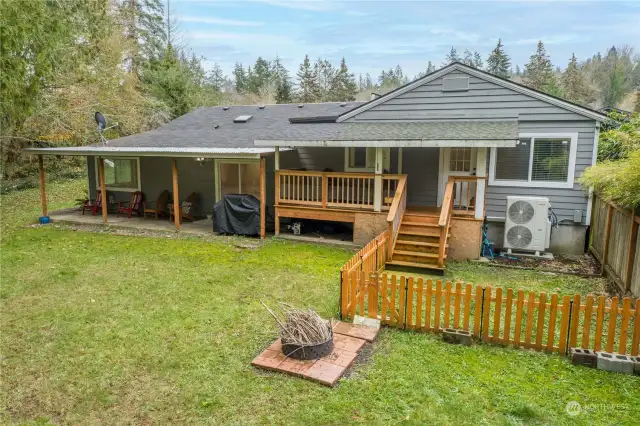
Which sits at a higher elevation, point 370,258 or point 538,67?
point 538,67

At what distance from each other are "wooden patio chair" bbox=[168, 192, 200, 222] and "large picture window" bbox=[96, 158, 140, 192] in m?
2.25

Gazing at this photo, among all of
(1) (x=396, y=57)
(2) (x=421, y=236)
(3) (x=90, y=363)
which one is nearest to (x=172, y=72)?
(2) (x=421, y=236)

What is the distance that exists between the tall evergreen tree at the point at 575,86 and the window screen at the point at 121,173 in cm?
4239

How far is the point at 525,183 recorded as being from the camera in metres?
10.1

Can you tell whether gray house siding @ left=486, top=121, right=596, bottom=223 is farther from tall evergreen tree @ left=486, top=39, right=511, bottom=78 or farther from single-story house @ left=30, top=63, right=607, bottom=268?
tall evergreen tree @ left=486, top=39, right=511, bottom=78

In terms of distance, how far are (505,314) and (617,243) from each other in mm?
3960

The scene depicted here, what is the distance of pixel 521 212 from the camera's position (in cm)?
934

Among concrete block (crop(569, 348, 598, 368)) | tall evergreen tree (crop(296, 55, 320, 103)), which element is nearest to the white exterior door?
concrete block (crop(569, 348, 598, 368))

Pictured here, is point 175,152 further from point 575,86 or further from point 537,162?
point 575,86

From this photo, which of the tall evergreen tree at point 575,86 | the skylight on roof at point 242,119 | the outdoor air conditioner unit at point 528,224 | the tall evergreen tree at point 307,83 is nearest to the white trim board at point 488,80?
the outdoor air conditioner unit at point 528,224

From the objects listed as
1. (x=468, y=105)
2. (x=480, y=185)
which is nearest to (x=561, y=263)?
(x=480, y=185)

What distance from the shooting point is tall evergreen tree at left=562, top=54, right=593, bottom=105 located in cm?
4209

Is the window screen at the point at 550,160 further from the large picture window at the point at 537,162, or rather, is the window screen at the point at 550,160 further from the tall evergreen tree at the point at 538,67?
the tall evergreen tree at the point at 538,67

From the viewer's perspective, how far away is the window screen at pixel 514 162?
10.0m
